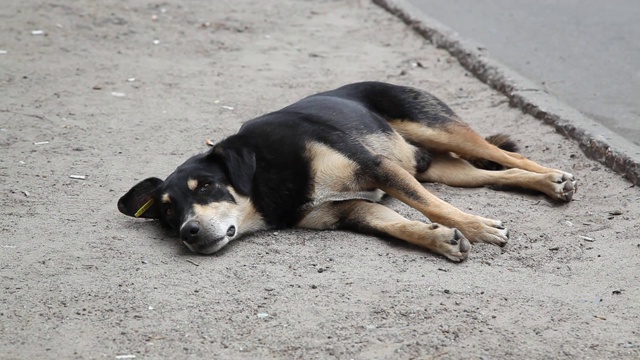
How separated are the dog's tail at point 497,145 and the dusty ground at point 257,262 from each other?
258 millimetres

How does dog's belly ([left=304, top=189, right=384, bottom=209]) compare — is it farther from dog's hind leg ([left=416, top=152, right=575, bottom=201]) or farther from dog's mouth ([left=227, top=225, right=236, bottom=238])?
dog's hind leg ([left=416, top=152, right=575, bottom=201])

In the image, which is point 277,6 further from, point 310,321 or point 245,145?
point 310,321

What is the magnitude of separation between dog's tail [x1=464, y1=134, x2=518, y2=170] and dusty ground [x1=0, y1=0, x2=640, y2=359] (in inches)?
10.2

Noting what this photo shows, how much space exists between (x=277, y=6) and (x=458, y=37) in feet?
11.8

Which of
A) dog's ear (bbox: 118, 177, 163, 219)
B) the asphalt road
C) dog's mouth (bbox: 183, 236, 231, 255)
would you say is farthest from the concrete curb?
dog's ear (bbox: 118, 177, 163, 219)

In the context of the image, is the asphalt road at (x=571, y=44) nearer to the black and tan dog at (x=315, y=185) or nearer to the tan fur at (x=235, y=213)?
the black and tan dog at (x=315, y=185)

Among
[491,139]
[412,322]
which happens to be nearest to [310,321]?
[412,322]

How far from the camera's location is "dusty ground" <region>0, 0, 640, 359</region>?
13.8 ft

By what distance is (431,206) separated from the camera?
5551 mm

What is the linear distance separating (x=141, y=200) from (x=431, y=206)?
72.0 inches

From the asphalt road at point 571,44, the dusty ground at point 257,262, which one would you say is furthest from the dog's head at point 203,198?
the asphalt road at point 571,44

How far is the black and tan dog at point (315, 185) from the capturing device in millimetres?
5352

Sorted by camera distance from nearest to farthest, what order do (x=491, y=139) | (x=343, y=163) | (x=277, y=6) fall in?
(x=343, y=163)
(x=491, y=139)
(x=277, y=6)

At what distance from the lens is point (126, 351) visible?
4.11m
